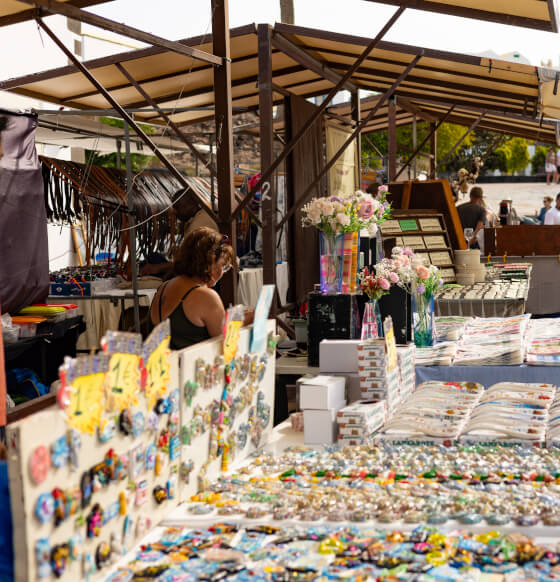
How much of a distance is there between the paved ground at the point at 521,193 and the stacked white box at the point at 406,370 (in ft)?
83.0

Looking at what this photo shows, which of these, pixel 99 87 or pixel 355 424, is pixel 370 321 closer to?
pixel 355 424

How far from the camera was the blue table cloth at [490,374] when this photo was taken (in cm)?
383

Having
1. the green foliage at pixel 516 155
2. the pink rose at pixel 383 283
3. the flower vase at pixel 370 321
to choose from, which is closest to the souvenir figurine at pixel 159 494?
the flower vase at pixel 370 321

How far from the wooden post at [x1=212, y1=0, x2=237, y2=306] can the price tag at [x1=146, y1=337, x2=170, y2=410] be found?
304cm

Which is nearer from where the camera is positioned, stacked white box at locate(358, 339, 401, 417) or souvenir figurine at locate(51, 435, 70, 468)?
souvenir figurine at locate(51, 435, 70, 468)

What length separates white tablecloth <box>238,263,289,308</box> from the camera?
8586 mm

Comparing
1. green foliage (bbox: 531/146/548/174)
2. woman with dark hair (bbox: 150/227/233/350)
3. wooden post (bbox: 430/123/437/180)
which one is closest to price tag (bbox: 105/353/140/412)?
woman with dark hair (bbox: 150/227/233/350)

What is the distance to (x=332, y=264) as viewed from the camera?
4121mm

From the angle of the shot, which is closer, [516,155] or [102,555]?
[102,555]

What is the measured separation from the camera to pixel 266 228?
21.7 ft

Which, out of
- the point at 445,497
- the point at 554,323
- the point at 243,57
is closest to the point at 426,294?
the point at 554,323

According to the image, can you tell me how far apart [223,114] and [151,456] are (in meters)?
3.32

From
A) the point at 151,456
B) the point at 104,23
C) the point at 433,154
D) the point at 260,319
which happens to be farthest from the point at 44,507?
the point at 433,154

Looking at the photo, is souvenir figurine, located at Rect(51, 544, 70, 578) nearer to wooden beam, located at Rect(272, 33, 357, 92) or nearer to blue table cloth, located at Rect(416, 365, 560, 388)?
blue table cloth, located at Rect(416, 365, 560, 388)
